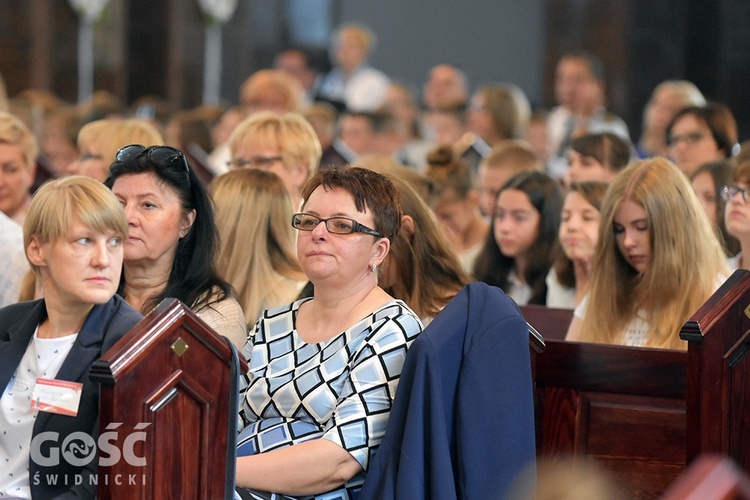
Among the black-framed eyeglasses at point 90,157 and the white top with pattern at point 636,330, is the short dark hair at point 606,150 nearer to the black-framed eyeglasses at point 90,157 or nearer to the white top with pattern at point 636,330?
the white top with pattern at point 636,330

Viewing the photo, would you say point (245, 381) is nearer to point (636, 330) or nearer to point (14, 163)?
point (636, 330)

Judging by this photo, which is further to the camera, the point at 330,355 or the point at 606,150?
the point at 606,150

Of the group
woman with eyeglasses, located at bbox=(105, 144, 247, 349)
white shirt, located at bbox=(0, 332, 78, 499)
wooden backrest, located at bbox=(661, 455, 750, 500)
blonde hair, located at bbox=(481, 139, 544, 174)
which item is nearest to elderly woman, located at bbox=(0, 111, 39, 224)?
woman with eyeglasses, located at bbox=(105, 144, 247, 349)

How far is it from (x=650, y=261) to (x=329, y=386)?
1.40 m

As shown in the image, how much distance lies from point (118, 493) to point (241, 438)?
664 mm

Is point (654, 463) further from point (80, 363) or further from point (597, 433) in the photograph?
point (80, 363)

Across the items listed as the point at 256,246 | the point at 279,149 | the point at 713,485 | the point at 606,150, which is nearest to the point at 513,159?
the point at 606,150

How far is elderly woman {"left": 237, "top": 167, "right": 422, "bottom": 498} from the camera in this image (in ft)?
9.84

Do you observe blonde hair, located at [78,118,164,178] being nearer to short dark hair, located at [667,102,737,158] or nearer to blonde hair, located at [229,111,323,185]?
blonde hair, located at [229,111,323,185]

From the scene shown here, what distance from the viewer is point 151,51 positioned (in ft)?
43.9

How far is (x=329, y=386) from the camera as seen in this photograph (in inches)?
123

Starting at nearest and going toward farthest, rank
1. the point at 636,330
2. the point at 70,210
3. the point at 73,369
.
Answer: the point at 73,369 < the point at 70,210 < the point at 636,330

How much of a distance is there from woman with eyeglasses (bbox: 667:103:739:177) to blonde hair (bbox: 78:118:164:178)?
2805 millimetres
